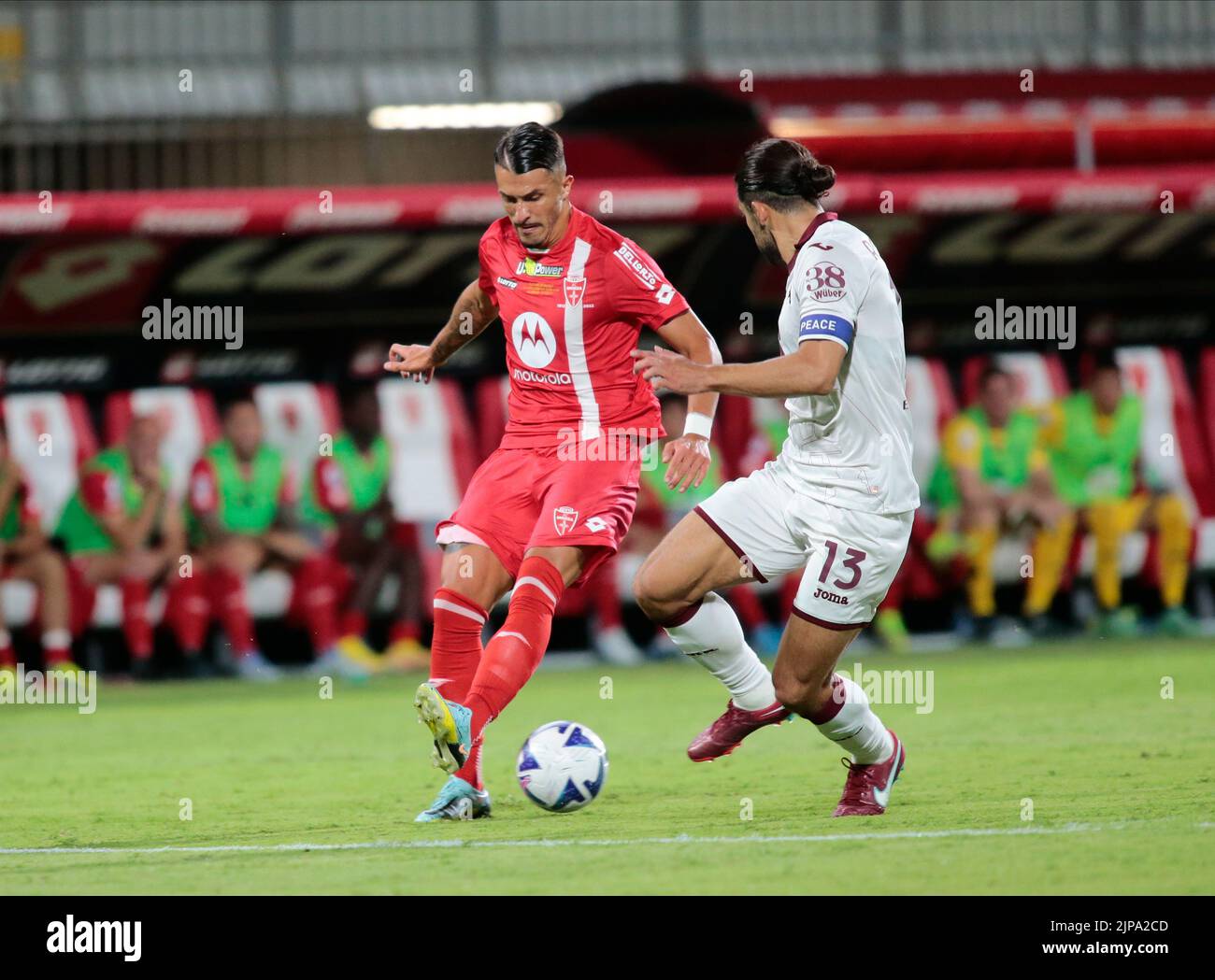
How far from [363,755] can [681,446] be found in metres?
2.92

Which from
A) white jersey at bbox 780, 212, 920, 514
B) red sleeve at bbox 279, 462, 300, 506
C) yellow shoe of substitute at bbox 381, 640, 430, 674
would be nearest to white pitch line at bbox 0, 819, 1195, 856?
white jersey at bbox 780, 212, 920, 514

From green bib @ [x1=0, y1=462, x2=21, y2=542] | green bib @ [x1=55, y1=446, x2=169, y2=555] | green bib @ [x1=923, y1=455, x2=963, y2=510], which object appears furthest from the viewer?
green bib @ [x1=923, y1=455, x2=963, y2=510]

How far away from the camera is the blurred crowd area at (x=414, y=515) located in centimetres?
1227

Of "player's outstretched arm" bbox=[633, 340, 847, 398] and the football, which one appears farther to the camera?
the football

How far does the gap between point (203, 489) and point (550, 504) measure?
20.8 feet

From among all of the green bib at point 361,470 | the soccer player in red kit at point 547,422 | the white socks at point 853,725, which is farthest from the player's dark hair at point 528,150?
Answer: the green bib at point 361,470

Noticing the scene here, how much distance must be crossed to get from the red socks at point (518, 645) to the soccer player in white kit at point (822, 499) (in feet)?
1.04

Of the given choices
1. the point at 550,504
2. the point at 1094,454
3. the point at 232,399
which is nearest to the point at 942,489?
the point at 1094,454

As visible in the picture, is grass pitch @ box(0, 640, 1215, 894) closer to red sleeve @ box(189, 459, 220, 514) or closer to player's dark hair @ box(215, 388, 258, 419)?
red sleeve @ box(189, 459, 220, 514)

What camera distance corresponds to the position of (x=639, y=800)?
689 centimetres

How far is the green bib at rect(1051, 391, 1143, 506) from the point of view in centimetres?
1341

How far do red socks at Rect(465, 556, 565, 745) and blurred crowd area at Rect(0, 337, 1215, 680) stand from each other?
610 cm

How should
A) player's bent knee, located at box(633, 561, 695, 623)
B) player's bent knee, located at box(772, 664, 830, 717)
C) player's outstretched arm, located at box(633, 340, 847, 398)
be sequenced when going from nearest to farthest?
player's outstretched arm, located at box(633, 340, 847, 398) < player's bent knee, located at box(772, 664, 830, 717) < player's bent knee, located at box(633, 561, 695, 623)

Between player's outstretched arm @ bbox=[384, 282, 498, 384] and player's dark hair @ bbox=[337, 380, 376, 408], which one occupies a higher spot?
player's outstretched arm @ bbox=[384, 282, 498, 384]
